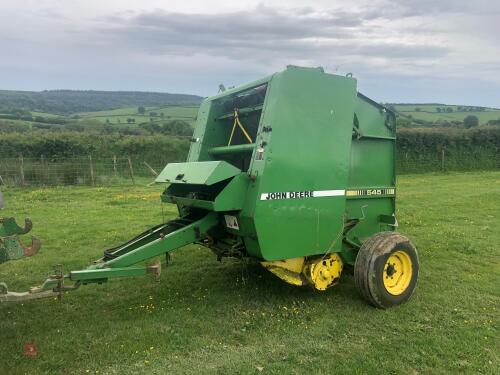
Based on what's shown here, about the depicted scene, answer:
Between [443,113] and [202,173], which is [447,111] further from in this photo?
[202,173]

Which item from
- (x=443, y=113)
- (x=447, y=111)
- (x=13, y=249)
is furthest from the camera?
(x=447, y=111)

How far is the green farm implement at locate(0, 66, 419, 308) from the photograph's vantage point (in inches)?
191

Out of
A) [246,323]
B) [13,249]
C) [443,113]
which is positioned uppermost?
[443,113]

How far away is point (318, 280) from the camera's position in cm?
542

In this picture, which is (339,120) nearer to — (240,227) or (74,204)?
(240,227)

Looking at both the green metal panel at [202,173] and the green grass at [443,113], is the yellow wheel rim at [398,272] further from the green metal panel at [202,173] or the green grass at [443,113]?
the green grass at [443,113]

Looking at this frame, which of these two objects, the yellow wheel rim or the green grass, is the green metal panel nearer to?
the yellow wheel rim

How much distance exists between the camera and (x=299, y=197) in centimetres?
503

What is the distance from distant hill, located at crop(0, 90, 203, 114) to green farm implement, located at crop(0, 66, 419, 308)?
48297 millimetres

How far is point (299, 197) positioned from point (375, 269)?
1181 millimetres

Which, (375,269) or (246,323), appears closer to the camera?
(246,323)

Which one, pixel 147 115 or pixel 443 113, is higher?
pixel 147 115

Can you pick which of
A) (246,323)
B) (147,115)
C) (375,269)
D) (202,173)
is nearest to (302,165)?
(202,173)

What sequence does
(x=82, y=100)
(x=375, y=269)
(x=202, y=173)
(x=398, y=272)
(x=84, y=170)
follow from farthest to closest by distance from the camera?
(x=82, y=100) < (x=84, y=170) < (x=398, y=272) < (x=375, y=269) < (x=202, y=173)
